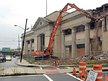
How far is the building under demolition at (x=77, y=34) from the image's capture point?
194ft

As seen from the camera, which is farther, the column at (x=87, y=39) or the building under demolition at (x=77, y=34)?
the column at (x=87, y=39)

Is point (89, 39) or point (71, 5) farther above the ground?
point (71, 5)

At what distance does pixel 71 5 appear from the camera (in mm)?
63781

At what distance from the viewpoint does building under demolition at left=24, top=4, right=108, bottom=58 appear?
5910 cm

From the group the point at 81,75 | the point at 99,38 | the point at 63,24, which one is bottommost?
the point at 81,75

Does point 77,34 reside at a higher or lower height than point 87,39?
higher

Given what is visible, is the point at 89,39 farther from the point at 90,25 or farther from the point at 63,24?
the point at 63,24

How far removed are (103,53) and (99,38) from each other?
5.74m

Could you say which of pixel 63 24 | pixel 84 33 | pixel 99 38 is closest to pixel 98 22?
pixel 99 38

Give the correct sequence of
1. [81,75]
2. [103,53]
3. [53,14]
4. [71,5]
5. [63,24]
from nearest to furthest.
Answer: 1. [81,75]
2. [103,53]
3. [71,5]
4. [63,24]
5. [53,14]

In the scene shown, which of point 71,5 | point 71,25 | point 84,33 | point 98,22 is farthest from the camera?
point 71,25

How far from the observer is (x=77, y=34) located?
73.6 meters

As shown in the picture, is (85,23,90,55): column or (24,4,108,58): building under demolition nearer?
(24,4,108,58): building under demolition

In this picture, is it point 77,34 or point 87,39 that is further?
point 77,34
